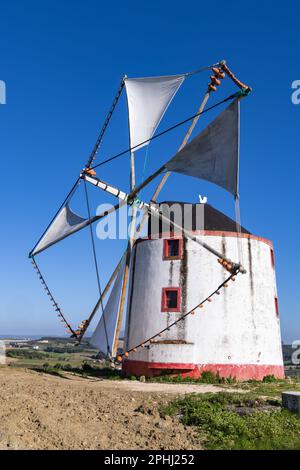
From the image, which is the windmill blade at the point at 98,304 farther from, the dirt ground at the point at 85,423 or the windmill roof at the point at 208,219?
the dirt ground at the point at 85,423

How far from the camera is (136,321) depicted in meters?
26.7

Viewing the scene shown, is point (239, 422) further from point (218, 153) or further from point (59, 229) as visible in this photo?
point (59, 229)

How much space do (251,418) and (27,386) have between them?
30.4 ft

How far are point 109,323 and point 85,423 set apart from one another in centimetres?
1140

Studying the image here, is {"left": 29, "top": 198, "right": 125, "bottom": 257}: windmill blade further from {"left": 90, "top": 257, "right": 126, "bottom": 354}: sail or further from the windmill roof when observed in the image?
the windmill roof

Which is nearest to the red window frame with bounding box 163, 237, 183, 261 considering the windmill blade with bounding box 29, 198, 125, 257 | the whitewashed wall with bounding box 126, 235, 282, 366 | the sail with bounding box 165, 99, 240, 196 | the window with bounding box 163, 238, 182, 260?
the window with bounding box 163, 238, 182, 260

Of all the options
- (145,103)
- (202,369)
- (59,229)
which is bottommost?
(202,369)

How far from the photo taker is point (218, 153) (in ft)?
60.2

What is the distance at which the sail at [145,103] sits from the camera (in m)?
25.4

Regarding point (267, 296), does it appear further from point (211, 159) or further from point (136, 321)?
point (211, 159)

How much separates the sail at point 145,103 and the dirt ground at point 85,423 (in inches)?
636

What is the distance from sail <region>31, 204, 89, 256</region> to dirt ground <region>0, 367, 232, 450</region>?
12.1 meters

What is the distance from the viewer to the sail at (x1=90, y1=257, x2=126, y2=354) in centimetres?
2250

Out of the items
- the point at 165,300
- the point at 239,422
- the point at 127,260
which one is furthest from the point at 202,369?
the point at 239,422
